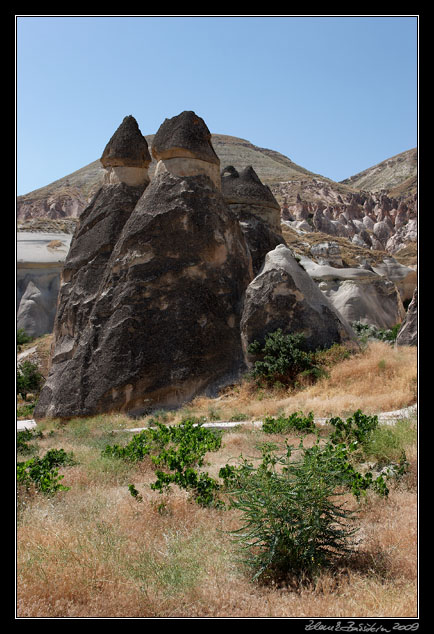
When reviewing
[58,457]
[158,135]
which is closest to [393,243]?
[158,135]

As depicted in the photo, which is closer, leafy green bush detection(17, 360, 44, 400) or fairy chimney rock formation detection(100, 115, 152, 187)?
fairy chimney rock formation detection(100, 115, 152, 187)

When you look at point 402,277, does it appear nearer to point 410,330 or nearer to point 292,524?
point 410,330

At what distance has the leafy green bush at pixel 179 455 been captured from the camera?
4566 mm

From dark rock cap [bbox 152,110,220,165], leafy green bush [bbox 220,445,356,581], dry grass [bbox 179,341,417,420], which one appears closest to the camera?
leafy green bush [bbox 220,445,356,581]

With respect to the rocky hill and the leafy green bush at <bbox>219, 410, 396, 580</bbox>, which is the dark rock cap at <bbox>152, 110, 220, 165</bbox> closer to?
the leafy green bush at <bbox>219, 410, 396, 580</bbox>

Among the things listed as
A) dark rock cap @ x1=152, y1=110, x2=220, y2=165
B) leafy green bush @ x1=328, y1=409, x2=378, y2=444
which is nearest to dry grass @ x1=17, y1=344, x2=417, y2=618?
leafy green bush @ x1=328, y1=409, x2=378, y2=444

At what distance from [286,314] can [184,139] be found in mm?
4624

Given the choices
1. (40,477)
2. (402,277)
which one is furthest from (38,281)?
(40,477)

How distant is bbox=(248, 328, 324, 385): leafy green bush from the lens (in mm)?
10453

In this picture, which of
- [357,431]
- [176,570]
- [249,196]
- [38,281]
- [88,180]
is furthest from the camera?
[88,180]

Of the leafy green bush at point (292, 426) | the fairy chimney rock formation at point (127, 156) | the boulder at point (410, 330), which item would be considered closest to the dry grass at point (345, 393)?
the leafy green bush at point (292, 426)

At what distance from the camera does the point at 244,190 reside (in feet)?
54.4

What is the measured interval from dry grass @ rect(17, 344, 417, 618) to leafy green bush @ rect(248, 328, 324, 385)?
4945 mm

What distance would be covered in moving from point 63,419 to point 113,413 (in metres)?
1.14
